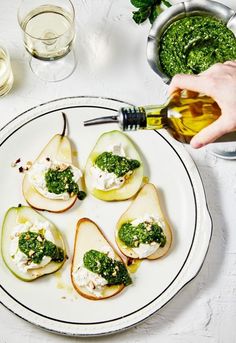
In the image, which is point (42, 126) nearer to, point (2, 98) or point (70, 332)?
Answer: point (2, 98)

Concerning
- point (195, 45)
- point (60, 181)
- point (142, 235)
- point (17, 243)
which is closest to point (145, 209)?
point (142, 235)

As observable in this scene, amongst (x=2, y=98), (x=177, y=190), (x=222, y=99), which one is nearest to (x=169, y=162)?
(x=177, y=190)

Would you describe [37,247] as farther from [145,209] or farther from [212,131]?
[212,131]

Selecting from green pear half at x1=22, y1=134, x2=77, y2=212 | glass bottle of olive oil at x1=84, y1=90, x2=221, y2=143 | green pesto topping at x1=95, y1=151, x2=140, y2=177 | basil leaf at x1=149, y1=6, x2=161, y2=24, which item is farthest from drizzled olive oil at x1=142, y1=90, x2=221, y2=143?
basil leaf at x1=149, y1=6, x2=161, y2=24

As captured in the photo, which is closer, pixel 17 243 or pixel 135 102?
pixel 17 243

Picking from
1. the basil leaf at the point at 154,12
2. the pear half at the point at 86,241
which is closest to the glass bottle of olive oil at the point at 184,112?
the pear half at the point at 86,241

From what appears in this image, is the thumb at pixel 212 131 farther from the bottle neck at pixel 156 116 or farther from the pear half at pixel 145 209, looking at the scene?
the pear half at pixel 145 209
